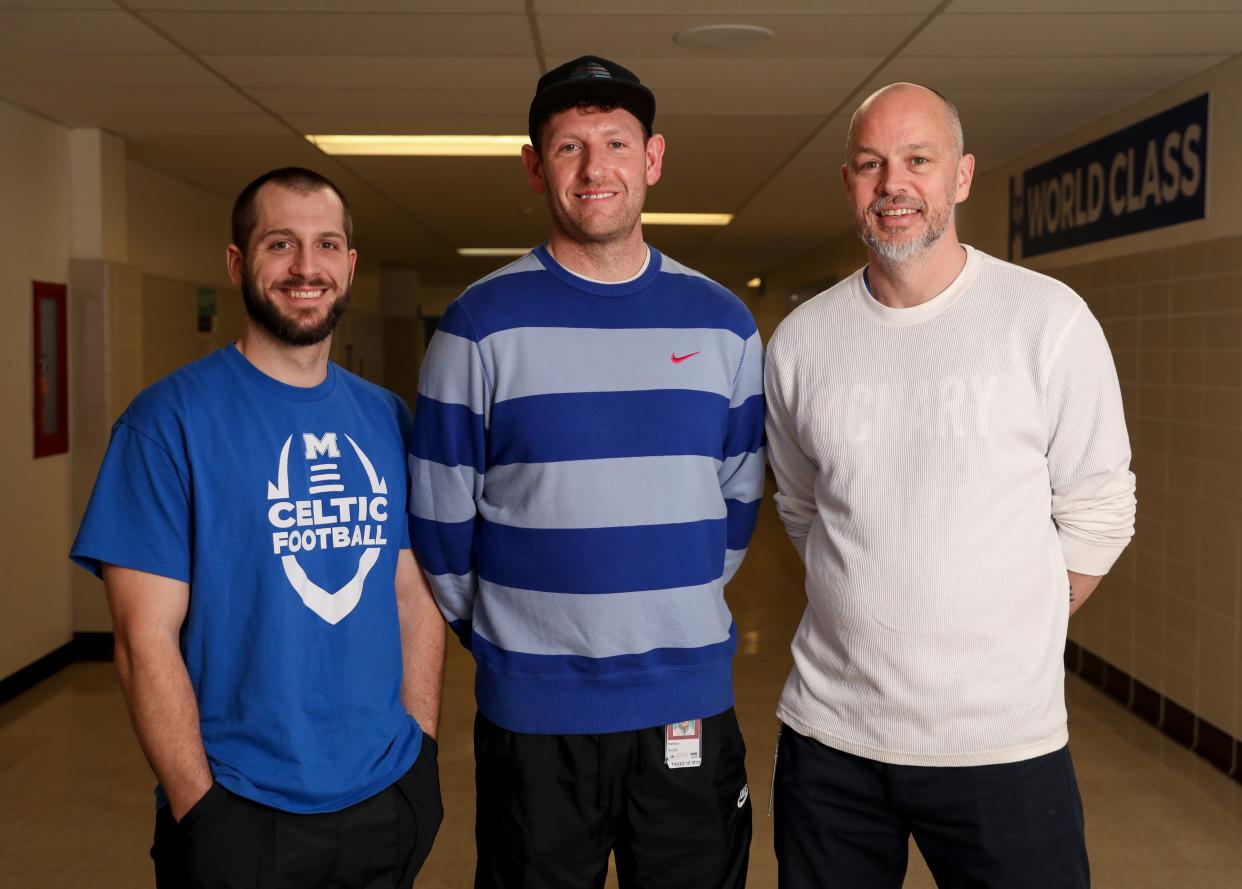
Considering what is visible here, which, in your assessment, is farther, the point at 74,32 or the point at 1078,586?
the point at 74,32

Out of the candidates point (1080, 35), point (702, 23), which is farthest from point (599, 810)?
point (1080, 35)

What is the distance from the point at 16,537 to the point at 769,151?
4230 millimetres

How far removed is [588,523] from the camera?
5.93 ft

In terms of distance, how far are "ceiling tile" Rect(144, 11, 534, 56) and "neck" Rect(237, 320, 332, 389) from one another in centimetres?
226

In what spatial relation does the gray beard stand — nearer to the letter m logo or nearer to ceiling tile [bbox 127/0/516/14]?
the letter m logo

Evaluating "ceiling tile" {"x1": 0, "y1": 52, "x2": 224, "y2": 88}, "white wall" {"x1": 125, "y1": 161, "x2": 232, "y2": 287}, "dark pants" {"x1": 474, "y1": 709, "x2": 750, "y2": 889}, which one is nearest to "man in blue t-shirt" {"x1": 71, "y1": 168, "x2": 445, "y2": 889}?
"dark pants" {"x1": 474, "y1": 709, "x2": 750, "y2": 889}

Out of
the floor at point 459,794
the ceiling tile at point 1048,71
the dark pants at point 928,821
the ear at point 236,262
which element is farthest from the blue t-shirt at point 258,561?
the ceiling tile at point 1048,71

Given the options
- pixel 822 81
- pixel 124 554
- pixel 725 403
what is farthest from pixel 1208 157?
pixel 124 554

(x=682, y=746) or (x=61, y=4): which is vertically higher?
(x=61, y=4)

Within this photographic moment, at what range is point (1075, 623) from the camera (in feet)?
18.6

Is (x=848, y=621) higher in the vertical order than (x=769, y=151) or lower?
lower

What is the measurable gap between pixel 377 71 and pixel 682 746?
3.36 m

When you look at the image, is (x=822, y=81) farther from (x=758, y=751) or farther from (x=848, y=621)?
(x=848, y=621)

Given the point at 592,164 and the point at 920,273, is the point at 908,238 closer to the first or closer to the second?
the point at 920,273
